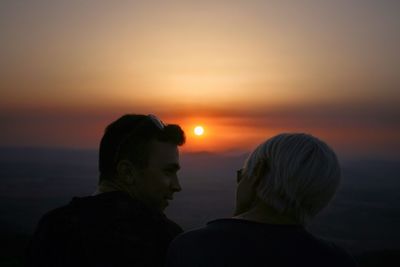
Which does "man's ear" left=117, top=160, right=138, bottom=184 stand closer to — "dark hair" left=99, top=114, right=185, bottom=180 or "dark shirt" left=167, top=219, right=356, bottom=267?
"dark hair" left=99, top=114, right=185, bottom=180

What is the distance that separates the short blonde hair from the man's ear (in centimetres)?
91

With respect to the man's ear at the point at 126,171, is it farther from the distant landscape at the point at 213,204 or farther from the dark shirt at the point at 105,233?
the distant landscape at the point at 213,204

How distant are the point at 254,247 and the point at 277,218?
0.21 metres

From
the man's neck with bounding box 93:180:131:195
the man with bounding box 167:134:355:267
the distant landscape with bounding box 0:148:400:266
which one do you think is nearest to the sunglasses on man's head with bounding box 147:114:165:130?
the man's neck with bounding box 93:180:131:195

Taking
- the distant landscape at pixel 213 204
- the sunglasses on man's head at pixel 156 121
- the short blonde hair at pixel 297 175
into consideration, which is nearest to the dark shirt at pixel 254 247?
the short blonde hair at pixel 297 175

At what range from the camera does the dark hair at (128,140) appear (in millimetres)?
3180

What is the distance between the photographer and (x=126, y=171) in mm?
3168

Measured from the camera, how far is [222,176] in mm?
194875

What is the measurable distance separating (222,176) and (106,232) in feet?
633

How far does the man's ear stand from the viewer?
3156 mm

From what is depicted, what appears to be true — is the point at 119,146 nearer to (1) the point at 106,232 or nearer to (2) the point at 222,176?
A: (1) the point at 106,232

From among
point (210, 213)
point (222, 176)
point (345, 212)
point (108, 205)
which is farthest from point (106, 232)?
point (222, 176)

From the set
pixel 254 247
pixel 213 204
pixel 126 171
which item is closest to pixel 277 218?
pixel 254 247

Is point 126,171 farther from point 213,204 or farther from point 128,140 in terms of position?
point 213,204
